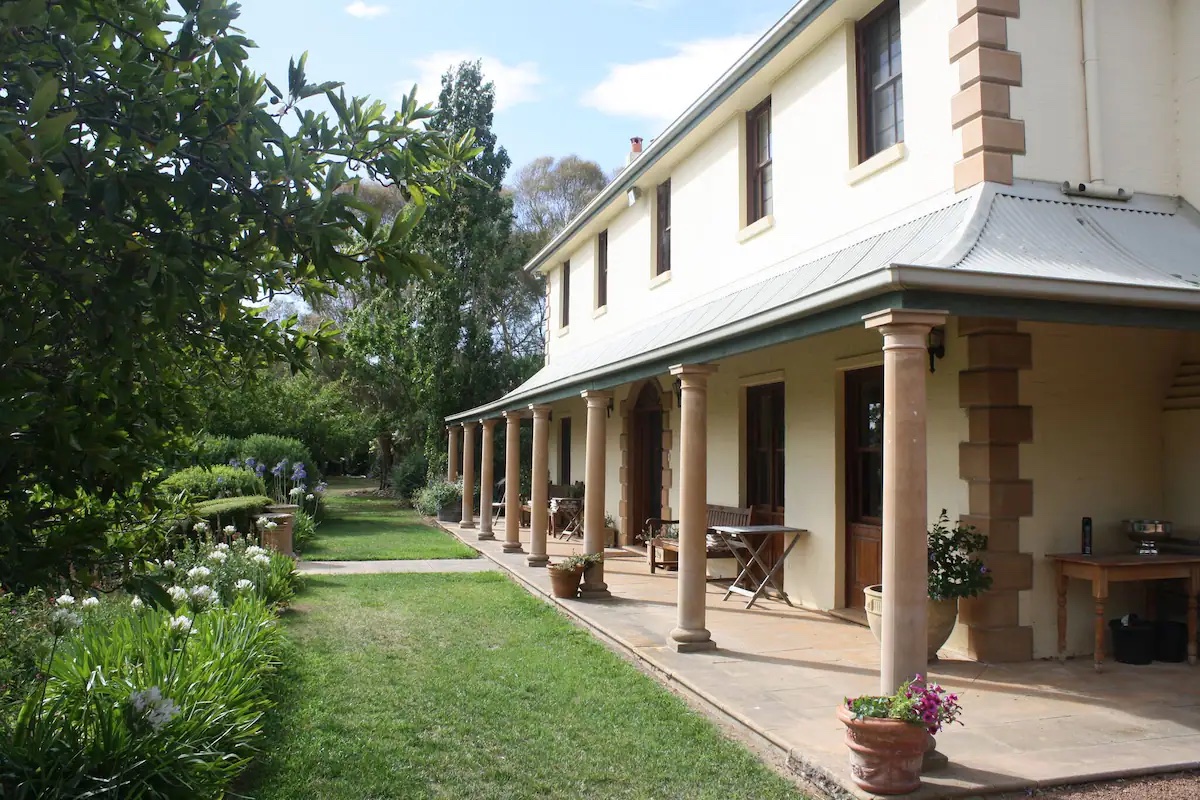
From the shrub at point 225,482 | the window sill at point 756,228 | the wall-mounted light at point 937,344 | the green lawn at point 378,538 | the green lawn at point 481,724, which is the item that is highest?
the window sill at point 756,228

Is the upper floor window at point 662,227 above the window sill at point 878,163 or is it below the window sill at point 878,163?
above

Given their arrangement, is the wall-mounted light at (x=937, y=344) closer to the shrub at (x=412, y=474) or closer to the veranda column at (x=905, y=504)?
the veranda column at (x=905, y=504)

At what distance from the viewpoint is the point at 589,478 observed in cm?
1114

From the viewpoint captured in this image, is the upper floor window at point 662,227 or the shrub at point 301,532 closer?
the upper floor window at point 662,227

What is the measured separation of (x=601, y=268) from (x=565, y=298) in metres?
2.75

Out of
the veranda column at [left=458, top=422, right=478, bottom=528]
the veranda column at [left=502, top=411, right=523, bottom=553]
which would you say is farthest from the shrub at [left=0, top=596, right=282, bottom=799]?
the veranda column at [left=458, top=422, right=478, bottom=528]

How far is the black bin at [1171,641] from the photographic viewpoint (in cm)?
703

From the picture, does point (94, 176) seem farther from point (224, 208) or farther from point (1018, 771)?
point (1018, 771)

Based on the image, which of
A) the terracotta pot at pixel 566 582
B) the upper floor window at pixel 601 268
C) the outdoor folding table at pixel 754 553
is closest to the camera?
the outdoor folding table at pixel 754 553

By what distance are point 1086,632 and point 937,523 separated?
1.42m

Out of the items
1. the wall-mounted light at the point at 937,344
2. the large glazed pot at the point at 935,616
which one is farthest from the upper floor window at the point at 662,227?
the large glazed pot at the point at 935,616

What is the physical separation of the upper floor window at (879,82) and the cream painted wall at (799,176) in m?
0.11

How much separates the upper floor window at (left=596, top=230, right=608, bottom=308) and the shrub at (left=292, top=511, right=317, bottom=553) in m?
6.47

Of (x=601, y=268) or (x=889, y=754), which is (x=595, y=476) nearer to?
(x=601, y=268)
